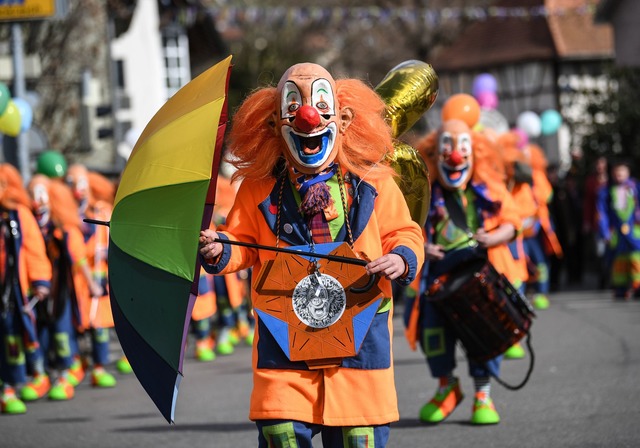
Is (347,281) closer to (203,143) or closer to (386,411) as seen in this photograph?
(386,411)

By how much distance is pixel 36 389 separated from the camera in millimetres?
10008

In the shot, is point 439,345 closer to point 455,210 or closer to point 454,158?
point 455,210

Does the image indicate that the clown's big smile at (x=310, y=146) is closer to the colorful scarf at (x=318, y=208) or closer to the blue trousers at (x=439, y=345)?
the colorful scarf at (x=318, y=208)

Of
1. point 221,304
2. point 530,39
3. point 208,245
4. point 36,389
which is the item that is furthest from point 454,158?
point 530,39

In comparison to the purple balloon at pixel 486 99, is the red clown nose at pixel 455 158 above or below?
below

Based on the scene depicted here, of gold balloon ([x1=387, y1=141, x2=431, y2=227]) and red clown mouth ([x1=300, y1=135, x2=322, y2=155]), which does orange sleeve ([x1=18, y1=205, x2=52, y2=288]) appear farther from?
red clown mouth ([x1=300, y1=135, x2=322, y2=155])

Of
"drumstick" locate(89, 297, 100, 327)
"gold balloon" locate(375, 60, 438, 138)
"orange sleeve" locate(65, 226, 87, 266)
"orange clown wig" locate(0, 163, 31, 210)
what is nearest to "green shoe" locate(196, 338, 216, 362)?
"drumstick" locate(89, 297, 100, 327)

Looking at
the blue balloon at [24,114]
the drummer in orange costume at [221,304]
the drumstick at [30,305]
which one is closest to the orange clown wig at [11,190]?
the drumstick at [30,305]

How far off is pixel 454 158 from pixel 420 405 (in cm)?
185

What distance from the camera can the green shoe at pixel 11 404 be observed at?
9.36m

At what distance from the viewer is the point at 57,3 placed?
12.1 meters

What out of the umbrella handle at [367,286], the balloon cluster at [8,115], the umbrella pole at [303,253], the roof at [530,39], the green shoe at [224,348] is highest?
the roof at [530,39]

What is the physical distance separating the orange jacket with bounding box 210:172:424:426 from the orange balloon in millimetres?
3510

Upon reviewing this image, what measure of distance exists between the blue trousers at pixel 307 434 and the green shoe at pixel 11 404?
16.0 feet
